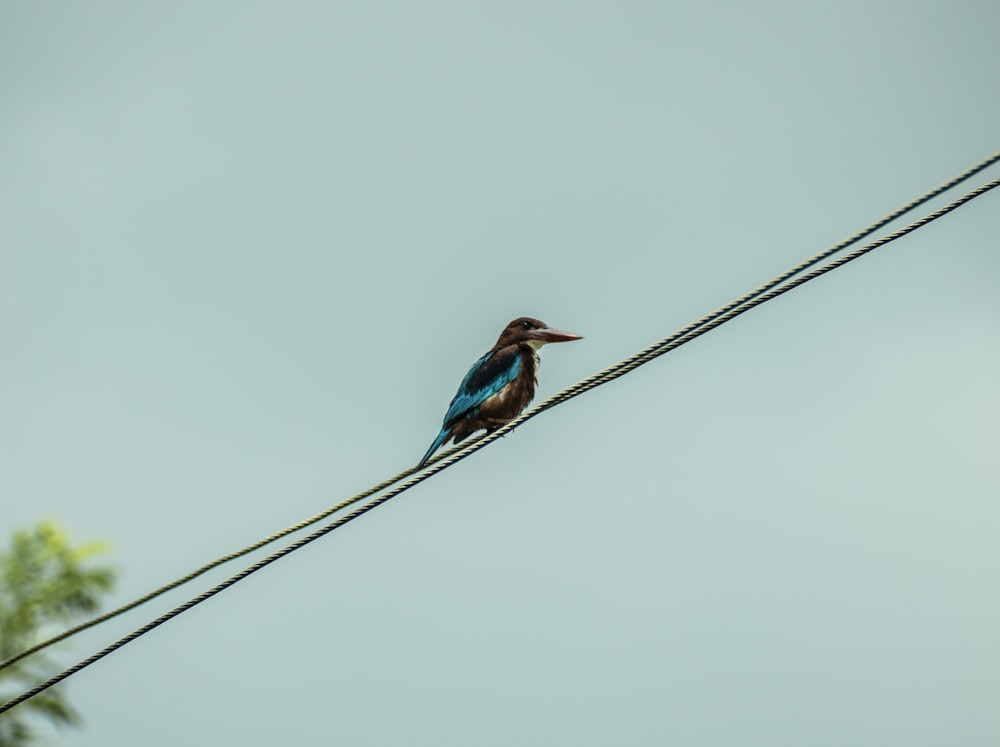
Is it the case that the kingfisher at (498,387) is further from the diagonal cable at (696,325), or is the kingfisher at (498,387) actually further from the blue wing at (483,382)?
the diagonal cable at (696,325)

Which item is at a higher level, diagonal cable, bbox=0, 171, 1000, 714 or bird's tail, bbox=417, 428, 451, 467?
bird's tail, bbox=417, 428, 451, 467

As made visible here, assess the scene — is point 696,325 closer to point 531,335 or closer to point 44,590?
point 531,335

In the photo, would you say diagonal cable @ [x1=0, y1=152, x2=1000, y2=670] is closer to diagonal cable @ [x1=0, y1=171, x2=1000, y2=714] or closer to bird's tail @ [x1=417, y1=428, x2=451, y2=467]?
diagonal cable @ [x1=0, y1=171, x2=1000, y2=714]

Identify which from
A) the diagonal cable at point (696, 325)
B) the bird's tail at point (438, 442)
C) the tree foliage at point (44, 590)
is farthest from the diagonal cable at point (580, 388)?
the tree foliage at point (44, 590)

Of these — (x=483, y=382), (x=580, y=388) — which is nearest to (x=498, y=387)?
(x=483, y=382)

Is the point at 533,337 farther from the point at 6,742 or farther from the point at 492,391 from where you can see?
the point at 6,742

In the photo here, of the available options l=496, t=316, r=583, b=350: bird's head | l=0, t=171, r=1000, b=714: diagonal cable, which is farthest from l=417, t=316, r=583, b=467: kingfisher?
l=0, t=171, r=1000, b=714: diagonal cable

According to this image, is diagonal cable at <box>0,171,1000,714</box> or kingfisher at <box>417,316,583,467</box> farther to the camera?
kingfisher at <box>417,316,583,467</box>

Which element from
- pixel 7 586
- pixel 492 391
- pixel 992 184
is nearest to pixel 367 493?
pixel 992 184
